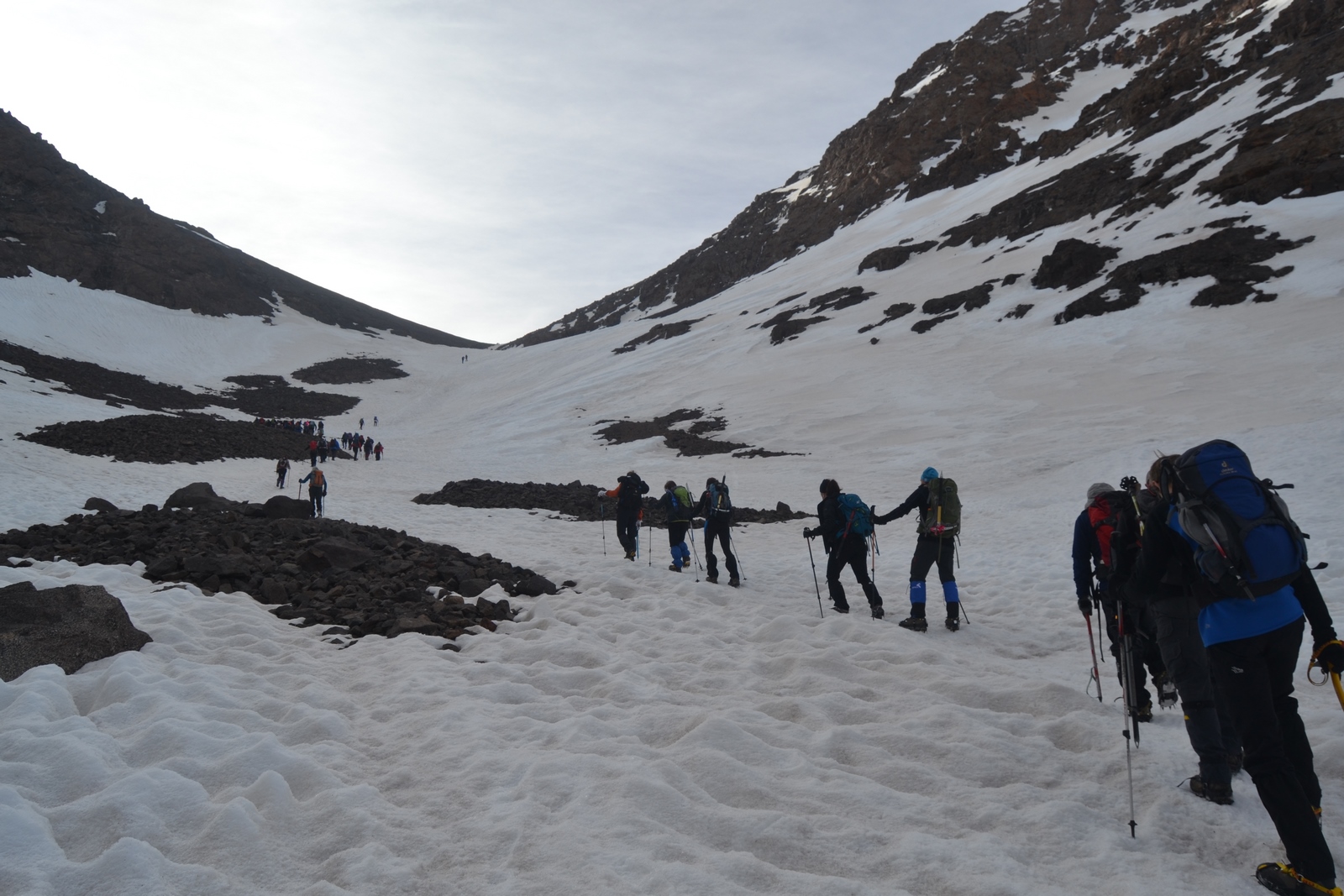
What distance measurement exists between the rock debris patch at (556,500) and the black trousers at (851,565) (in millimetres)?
10163

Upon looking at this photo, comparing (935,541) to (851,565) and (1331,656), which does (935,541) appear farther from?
(1331,656)

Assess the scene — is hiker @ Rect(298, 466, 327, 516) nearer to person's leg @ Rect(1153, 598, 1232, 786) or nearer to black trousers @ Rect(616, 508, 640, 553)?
black trousers @ Rect(616, 508, 640, 553)

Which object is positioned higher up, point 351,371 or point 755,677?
point 351,371

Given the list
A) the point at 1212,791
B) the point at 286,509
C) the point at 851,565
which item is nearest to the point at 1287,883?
A: the point at 1212,791

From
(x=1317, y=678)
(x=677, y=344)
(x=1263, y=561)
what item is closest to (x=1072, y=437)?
(x=1317, y=678)

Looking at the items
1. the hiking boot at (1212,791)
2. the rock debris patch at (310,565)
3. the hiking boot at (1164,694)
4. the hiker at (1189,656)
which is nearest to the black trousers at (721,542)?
the rock debris patch at (310,565)

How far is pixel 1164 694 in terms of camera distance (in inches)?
223

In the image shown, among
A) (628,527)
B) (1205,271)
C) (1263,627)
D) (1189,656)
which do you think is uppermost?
(1205,271)

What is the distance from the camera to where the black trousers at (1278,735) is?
10.8ft

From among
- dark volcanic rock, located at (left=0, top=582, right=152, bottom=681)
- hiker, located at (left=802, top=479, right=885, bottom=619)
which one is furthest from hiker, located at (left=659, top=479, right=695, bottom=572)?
dark volcanic rock, located at (left=0, top=582, right=152, bottom=681)

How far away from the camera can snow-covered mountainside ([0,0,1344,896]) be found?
3.57 m

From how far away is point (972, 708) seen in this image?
5.64 metres

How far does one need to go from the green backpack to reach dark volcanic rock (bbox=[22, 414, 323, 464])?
26486mm

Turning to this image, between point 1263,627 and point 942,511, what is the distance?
547 cm
